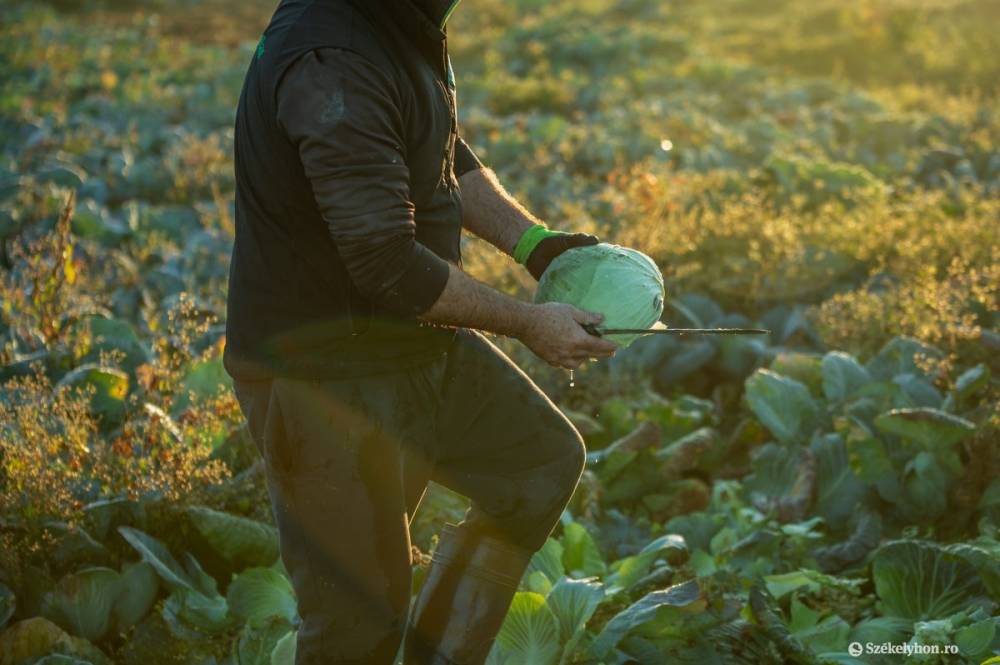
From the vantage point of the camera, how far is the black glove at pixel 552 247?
309 cm

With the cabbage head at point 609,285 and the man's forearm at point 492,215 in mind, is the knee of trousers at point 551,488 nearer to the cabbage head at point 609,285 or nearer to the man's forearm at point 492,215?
the cabbage head at point 609,285

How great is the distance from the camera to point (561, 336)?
273 centimetres

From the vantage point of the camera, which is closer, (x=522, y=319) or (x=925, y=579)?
(x=522, y=319)

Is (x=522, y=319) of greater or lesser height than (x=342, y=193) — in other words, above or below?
below

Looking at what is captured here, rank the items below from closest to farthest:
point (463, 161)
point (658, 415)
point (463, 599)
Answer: point (463, 599) < point (463, 161) < point (658, 415)

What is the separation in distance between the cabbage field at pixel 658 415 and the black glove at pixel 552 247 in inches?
39.0

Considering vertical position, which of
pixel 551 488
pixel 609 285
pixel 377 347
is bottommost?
pixel 551 488

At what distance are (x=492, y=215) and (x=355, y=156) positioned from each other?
879 mm

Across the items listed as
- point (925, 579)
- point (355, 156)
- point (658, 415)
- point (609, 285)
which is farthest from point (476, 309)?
point (658, 415)

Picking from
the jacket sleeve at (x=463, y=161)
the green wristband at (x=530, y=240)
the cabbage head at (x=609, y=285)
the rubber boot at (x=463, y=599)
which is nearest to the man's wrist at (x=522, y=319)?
the cabbage head at (x=609, y=285)

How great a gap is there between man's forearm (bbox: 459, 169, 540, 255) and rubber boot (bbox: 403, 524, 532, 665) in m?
0.83

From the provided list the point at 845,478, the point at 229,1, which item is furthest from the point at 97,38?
the point at 845,478

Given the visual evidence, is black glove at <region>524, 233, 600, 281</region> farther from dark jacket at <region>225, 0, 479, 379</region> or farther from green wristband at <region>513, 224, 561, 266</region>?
dark jacket at <region>225, 0, 479, 379</region>

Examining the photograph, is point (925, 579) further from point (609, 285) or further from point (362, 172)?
point (362, 172)
